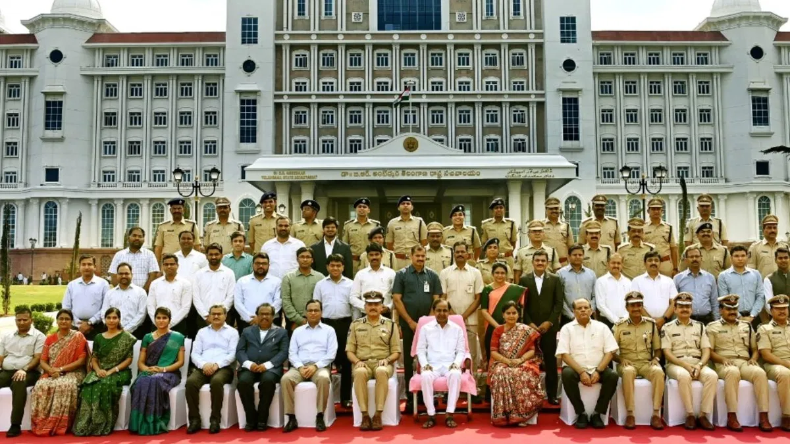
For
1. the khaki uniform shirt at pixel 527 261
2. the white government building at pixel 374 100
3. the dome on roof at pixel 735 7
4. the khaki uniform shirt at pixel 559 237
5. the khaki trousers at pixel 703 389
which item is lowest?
the khaki trousers at pixel 703 389

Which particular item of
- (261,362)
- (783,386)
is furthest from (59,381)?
(783,386)

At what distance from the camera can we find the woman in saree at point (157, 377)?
8.04 m

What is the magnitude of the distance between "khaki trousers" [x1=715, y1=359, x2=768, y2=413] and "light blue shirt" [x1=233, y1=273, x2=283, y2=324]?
569cm

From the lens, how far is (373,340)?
28.0 feet

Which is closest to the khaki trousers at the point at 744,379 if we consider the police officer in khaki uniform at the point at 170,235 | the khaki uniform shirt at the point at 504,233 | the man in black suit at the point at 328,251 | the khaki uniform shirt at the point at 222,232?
the khaki uniform shirt at the point at 504,233

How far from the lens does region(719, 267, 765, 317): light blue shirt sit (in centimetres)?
935

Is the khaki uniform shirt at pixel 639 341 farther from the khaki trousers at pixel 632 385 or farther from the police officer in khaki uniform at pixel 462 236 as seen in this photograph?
the police officer in khaki uniform at pixel 462 236

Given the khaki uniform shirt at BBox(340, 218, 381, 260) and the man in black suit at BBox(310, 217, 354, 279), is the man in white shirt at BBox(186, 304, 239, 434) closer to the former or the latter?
the man in black suit at BBox(310, 217, 354, 279)

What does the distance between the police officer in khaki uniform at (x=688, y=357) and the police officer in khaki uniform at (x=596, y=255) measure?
1.91 meters

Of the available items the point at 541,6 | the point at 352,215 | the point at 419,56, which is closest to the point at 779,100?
the point at 541,6

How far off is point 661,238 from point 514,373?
4.26m

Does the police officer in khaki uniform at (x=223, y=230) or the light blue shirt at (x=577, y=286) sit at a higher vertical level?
the police officer in khaki uniform at (x=223, y=230)

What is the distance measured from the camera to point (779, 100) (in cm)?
4869

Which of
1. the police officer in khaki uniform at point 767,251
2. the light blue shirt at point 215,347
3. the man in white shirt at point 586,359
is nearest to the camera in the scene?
the man in white shirt at point 586,359
